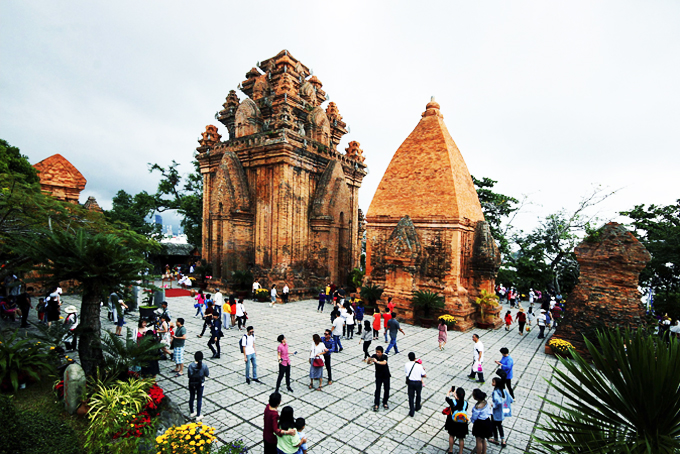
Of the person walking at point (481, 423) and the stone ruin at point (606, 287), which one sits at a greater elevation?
the stone ruin at point (606, 287)

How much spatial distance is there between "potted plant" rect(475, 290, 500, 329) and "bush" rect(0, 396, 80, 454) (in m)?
13.0

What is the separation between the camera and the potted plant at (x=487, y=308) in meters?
13.7

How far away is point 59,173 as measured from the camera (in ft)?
52.9

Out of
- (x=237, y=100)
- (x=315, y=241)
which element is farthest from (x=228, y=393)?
(x=237, y=100)

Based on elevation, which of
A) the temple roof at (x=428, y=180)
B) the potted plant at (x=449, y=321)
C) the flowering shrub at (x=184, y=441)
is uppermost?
the temple roof at (x=428, y=180)

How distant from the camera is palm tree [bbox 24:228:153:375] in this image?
5.55 meters

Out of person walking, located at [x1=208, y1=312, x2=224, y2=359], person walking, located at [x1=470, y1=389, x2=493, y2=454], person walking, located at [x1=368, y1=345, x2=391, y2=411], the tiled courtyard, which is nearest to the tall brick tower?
the tiled courtyard

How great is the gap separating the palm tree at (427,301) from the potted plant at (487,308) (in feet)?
6.04

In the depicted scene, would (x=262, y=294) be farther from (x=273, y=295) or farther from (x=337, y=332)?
(x=337, y=332)

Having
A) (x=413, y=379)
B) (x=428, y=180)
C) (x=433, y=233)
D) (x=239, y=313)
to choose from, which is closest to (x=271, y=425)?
(x=413, y=379)

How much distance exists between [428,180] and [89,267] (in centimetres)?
1218

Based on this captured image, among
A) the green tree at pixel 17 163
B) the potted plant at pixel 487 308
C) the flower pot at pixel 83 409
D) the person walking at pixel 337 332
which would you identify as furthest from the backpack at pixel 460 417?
the green tree at pixel 17 163

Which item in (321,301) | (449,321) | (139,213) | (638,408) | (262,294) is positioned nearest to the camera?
(638,408)

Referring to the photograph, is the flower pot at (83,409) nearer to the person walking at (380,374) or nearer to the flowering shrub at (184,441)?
the flowering shrub at (184,441)
